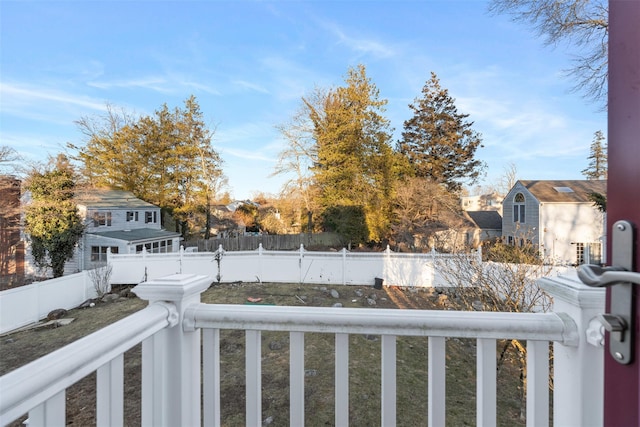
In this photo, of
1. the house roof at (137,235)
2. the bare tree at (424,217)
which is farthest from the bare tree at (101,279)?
the bare tree at (424,217)

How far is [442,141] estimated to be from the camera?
57.2ft

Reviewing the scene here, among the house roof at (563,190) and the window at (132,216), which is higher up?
the house roof at (563,190)

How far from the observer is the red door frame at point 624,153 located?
0.58 metres

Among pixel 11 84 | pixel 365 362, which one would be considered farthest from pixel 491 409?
pixel 11 84

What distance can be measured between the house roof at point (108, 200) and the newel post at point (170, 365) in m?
13.5

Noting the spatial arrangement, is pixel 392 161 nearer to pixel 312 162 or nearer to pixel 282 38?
pixel 312 162

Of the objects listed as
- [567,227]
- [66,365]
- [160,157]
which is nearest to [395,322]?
[66,365]

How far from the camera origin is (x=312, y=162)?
47.6 feet

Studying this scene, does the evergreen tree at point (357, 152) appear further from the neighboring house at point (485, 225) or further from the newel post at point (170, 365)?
the newel post at point (170, 365)

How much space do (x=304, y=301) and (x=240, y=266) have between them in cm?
308

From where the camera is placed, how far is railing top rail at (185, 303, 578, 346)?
97 cm

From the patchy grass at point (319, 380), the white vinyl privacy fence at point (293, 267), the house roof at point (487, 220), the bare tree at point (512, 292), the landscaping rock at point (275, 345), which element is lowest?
the patchy grass at point (319, 380)

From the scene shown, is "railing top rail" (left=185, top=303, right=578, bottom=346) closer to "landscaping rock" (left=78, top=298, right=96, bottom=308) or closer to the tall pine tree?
"landscaping rock" (left=78, top=298, right=96, bottom=308)

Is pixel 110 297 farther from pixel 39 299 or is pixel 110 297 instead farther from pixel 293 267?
pixel 293 267
